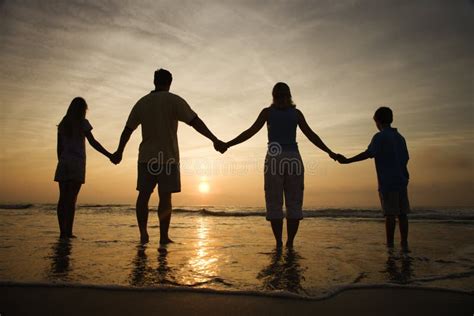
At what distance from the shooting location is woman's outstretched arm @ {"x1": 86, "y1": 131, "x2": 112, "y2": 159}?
6.17 m

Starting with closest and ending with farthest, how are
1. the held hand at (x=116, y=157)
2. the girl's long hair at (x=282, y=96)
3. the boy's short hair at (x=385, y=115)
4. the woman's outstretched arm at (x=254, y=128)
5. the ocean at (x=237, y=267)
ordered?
1. the ocean at (x=237, y=267)
2. the girl's long hair at (x=282, y=96)
3. the woman's outstretched arm at (x=254, y=128)
4. the boy's short hair at (x=385, y=115)
5. the held hand at (x=116, y=157)

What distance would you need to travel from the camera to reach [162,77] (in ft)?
18.3

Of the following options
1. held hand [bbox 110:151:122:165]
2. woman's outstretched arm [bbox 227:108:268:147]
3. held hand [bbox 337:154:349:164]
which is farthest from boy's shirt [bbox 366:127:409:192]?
held hand [bbox 110:151:122:165]

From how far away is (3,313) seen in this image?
2062 millimetres

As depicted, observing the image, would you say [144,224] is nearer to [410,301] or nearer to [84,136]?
[84,136]

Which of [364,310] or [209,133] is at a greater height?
[209,133]

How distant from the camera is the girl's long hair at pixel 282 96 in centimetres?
526

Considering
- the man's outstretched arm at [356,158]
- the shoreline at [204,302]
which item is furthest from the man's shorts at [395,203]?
the shoreline at [204,302]

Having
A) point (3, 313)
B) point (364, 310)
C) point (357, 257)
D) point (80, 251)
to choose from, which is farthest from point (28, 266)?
point (357, 257)

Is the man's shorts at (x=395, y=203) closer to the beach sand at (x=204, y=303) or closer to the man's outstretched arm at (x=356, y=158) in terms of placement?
the man's outstretched arm at (x=356, y=158)

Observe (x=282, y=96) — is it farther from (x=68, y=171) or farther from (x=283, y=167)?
(x=68, y=171)

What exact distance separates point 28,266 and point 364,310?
3106mm

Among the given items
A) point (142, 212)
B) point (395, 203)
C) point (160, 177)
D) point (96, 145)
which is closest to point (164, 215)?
point (142, 212)

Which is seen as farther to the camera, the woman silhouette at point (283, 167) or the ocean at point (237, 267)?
the woman silhouette at point (283, 167)
